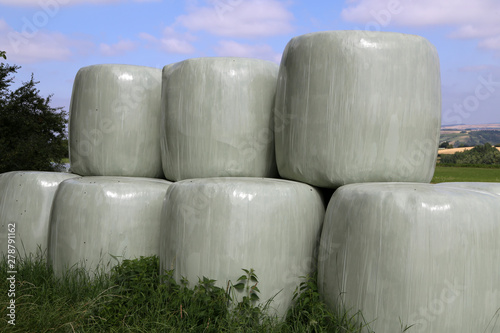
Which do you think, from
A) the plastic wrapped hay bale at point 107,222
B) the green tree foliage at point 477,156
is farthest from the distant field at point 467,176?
the plastic wrapped hay bale at point 107,222

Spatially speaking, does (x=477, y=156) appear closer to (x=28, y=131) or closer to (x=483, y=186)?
(x=28, y=131)

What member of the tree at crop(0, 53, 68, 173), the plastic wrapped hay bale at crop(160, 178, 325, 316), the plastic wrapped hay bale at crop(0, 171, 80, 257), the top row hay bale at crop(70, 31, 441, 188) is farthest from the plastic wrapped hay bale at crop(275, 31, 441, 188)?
the tree at crop(0, 53, 68, 173)

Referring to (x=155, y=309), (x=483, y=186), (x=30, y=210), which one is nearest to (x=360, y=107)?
(x=483, y=186)

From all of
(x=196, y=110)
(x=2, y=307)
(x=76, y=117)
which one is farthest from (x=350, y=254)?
(x=76, y=117)

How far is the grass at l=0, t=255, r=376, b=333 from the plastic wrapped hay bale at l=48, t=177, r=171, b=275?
14 cm

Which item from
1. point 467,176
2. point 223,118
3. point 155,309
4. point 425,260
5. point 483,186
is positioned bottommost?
point 467,176

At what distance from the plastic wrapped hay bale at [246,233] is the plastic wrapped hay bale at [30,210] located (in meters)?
1.66

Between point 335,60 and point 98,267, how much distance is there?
80.2 inches

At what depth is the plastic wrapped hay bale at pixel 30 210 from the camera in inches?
160

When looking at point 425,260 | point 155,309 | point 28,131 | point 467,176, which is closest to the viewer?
point 425,260

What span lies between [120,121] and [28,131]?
8186 millimetres

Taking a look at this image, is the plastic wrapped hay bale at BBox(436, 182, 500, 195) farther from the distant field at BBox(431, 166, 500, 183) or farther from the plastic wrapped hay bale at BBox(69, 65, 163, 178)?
the distant field at BBox(431, 166, 500, 183)

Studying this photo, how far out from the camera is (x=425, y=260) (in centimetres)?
236

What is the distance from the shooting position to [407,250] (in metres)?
2.37
